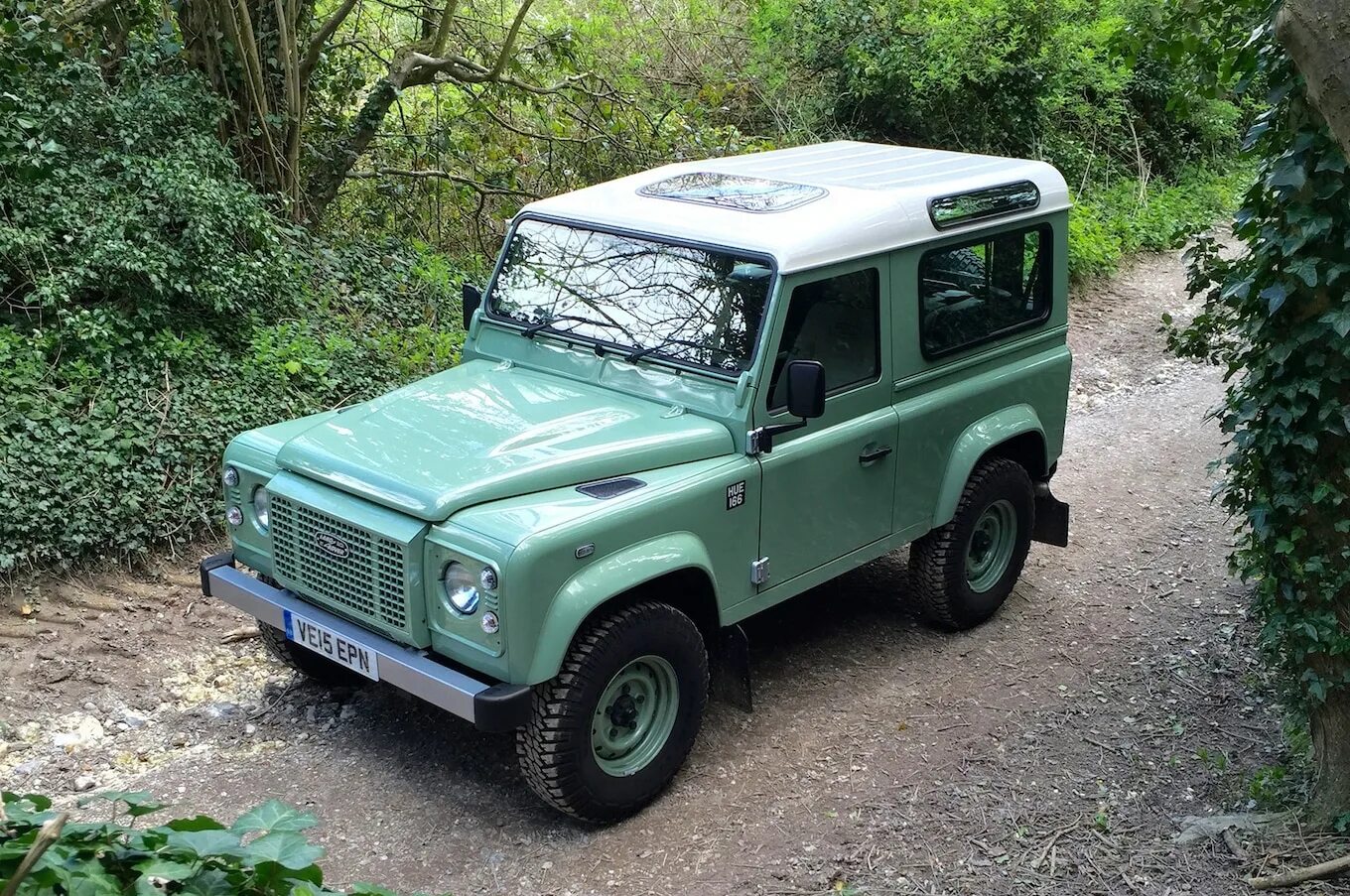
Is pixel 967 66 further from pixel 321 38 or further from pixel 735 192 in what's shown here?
pixel 735 192

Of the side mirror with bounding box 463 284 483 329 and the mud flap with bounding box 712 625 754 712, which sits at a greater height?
the side mirror with bounding box 463 284 483 329

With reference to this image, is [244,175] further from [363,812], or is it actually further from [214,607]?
[363,812]

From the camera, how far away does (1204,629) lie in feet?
20.9

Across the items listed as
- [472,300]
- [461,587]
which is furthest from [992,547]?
[461,587]

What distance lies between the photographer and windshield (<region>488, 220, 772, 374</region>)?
502 centimetres

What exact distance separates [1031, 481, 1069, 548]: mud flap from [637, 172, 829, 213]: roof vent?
2099 mm

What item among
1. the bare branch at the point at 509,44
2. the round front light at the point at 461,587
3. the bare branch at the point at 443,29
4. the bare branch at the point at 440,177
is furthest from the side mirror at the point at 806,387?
the bare branch at the point at 440,177

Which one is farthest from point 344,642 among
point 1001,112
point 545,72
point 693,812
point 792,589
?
point 1001,112

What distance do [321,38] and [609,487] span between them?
18.4 ft

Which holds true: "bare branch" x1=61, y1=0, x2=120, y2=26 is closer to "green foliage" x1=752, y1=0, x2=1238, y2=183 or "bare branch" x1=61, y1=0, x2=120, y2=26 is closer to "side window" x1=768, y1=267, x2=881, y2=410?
"side window" x1=768, y1=267, x2=881, y2=410

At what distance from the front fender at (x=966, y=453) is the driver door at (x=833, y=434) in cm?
37

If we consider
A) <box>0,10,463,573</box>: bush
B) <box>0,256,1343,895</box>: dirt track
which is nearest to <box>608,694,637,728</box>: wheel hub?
<box>0,256,1343,895</box>: dirt track

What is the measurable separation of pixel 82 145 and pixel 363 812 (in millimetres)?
4932

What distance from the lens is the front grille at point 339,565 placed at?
14.3ft
